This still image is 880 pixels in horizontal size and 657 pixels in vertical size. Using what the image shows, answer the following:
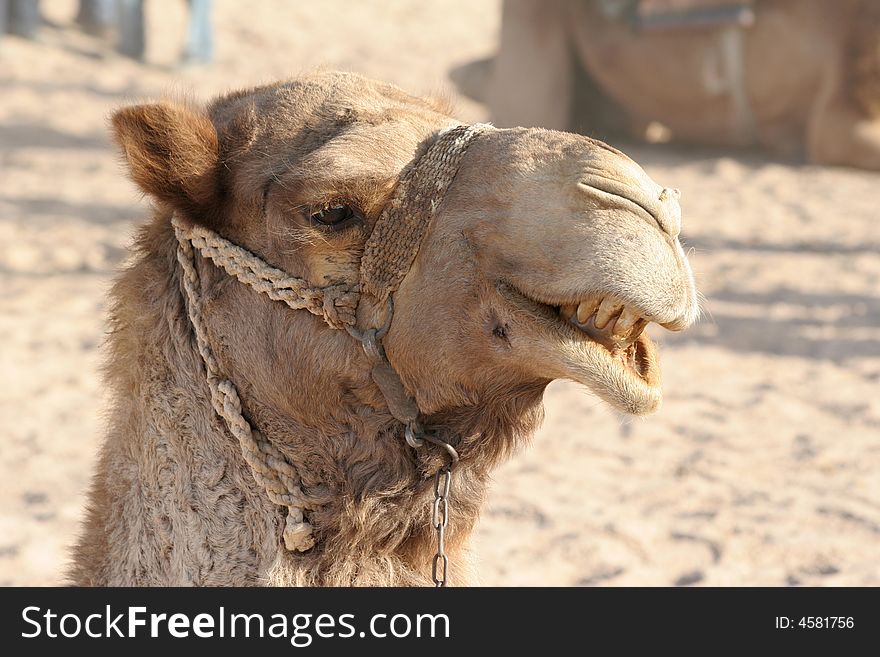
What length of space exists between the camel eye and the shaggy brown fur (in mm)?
16

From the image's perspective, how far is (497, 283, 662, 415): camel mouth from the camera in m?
2.22

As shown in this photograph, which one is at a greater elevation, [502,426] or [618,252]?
[618,252]

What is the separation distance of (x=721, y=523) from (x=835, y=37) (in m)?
6.61

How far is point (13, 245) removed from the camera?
8164mm

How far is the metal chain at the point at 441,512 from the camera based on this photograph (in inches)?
99.7

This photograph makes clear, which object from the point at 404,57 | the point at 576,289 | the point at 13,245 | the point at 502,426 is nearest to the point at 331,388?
the point at 502,426

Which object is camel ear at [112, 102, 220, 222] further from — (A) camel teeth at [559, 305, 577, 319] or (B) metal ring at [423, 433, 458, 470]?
(A) camel teeth at [559, 305, 577, 319]

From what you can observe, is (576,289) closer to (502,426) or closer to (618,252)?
(618,252)

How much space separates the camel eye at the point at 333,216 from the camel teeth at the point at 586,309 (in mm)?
567

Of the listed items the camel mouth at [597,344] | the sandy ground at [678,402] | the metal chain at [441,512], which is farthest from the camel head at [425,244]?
the sandy ground at [678,402]

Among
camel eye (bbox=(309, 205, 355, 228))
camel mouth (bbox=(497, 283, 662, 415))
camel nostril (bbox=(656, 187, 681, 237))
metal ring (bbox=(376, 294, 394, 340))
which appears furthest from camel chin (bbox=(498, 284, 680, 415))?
camel eye (bbox=(309, 205, 355, 228))

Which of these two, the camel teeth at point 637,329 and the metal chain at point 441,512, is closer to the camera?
the camel teeth at point 637,329

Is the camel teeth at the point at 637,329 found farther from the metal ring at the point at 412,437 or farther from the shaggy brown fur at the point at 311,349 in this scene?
the metal ring at the point at 412,437

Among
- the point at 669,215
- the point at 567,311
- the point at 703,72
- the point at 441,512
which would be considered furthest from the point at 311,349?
the point at 703,72
